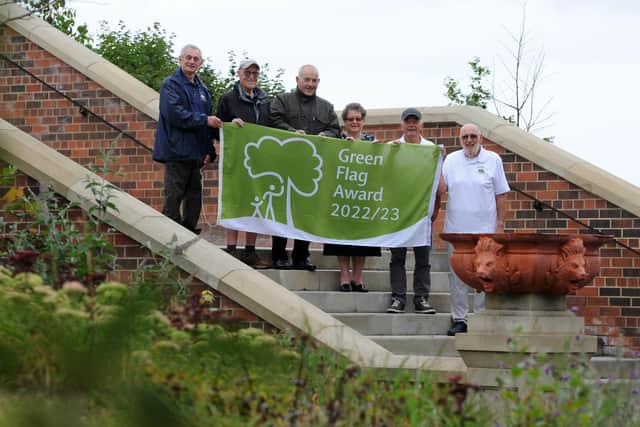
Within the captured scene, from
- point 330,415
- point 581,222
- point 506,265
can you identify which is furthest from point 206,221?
point 330,415

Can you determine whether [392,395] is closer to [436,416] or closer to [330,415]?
[436,416]

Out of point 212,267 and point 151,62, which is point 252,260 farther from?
point 151,62

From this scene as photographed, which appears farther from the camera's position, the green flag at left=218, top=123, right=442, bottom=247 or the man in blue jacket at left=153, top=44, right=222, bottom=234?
the green flag at left=218, top=123, right=442, bottom=247

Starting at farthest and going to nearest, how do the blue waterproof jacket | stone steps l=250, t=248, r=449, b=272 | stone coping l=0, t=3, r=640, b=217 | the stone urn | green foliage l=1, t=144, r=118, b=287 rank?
stone coping l=0, t=3, r=640, b=217
stone steps l=250, t=248, r=449, b=272
the blue waterproof jacket
the stone urn
green foliage l=1, t=144, r=118, b=287

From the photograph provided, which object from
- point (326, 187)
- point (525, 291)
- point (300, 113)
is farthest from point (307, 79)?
point (525, 291)

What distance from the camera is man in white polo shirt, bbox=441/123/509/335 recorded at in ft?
27.5

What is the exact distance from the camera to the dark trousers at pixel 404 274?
8602mm

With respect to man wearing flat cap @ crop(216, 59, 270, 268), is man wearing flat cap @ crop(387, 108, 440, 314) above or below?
below

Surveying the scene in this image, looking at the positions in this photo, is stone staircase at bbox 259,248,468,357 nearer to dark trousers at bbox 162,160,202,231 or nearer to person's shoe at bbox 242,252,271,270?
person's shoe at bbox 242,252,271,270

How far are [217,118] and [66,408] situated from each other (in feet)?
24.7

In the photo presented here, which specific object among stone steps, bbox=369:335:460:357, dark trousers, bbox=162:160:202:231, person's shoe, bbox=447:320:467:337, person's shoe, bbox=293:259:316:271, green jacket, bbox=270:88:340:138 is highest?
green jacket, bbox=270:88:340:138

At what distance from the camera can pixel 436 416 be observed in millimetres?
4262

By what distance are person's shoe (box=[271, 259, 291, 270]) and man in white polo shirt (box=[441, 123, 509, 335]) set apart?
1.38 metres

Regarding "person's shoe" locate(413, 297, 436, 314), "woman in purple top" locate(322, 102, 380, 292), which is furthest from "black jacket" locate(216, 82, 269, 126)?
"person's shoe" locate(413, 297, 436, 314)
